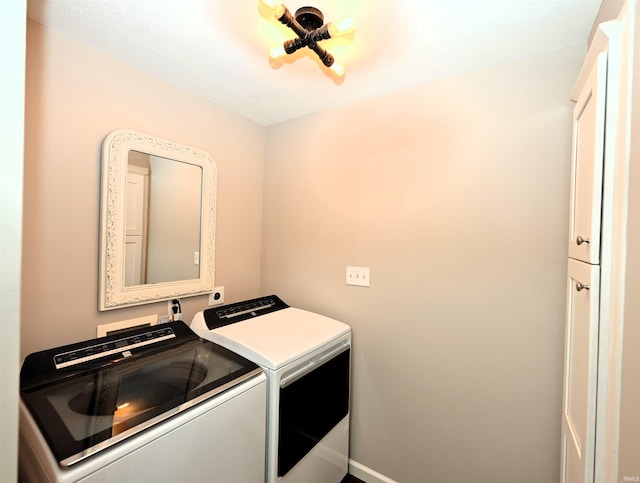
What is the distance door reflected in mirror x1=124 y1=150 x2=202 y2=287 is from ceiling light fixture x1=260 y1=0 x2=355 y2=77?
896mm

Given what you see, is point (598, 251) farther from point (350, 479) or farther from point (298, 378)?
point (350, 479)

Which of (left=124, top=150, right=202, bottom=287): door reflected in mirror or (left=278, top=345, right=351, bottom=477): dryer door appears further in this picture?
(left=124, top=150, right=202, bottom=287): door reflected in mirror

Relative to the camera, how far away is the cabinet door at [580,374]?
0.76 metres

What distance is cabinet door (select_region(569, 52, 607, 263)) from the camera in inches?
30.1

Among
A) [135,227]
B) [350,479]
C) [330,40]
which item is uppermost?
[330,40]

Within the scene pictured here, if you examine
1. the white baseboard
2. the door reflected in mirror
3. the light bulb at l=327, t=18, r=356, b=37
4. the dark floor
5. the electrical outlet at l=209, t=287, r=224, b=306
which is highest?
the light bulb at l=327, t=18, r=356, b=37

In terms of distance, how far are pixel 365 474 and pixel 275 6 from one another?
236 centimetres

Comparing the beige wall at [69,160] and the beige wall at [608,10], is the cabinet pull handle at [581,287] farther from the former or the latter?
the beige wall at [69,160]

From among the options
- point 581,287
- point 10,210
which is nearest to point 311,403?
point 581,287

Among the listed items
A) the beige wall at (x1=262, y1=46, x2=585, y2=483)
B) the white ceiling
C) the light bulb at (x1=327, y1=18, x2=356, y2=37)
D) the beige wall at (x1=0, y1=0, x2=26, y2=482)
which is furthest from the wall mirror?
the light bulb at (x1=327, y1=18, x2=356, y2=37)

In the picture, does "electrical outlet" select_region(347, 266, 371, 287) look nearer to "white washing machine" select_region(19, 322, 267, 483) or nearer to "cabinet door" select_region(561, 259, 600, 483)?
"white washing machine" select_region(19, 322, 267, 483)

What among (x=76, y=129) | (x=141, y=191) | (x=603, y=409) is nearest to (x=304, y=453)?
(x=603, y=409)

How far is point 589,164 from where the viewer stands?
0.85m

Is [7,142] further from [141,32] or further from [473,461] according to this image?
[473,461]
